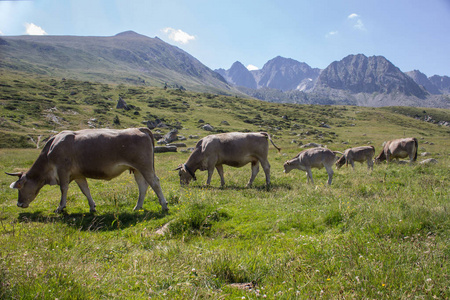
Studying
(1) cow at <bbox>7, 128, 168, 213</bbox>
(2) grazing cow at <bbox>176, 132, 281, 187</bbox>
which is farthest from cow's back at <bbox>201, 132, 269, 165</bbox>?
(1) cow at <bbox>7, 128, 168, 213</bbox>

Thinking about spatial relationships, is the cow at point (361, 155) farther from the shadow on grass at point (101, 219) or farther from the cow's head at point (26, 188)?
the cow's head at point (26, 188)

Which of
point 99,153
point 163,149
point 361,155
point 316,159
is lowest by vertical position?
point 163,149

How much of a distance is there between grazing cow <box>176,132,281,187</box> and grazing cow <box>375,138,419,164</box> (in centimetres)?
1456

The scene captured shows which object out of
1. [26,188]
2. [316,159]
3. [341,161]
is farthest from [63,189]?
[341,161]

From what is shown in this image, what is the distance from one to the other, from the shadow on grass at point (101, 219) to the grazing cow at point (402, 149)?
72.1ft

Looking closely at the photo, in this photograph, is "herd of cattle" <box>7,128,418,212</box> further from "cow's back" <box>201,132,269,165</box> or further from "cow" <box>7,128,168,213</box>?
"cow's back" <box>201,132,269,165</box>

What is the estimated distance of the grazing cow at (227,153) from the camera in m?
14.3

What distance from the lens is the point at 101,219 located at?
784 centimetres

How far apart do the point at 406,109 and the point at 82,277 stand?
225m

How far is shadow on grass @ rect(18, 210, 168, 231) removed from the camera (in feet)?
25.5

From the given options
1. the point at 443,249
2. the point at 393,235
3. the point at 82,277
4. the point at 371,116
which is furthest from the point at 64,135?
the point at 371,116

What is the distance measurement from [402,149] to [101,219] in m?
24.7

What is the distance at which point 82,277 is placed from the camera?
3.71 m

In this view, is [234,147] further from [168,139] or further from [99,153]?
[168,139]
